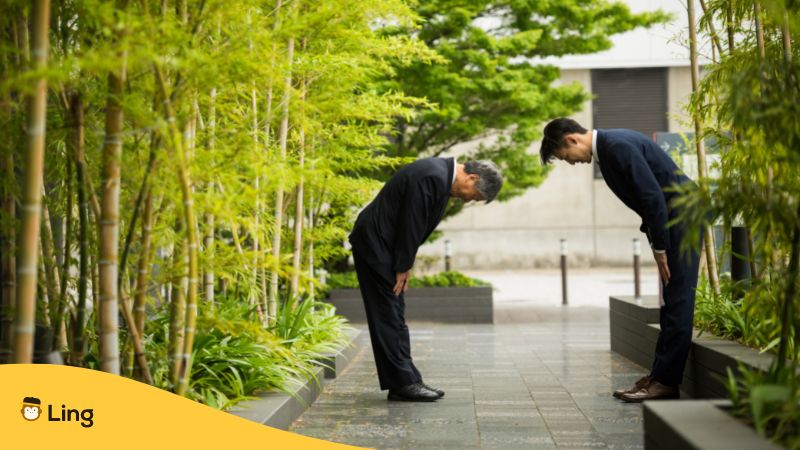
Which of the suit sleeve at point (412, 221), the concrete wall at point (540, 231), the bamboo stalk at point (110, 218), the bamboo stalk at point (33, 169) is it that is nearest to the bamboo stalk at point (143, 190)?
the bamboo stalk at point (110, 218)

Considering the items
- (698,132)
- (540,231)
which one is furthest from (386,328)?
(540,231)

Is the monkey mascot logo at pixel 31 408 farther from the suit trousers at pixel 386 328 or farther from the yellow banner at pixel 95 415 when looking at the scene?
the suit trousers at pixel 386 328

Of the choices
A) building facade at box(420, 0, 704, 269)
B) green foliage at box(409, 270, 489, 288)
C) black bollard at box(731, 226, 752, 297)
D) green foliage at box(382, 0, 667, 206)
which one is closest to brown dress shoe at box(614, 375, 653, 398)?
black bollard at box(731, 226, 752, 297)

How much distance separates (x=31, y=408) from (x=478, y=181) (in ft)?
9.26

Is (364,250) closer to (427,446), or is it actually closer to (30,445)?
(427,446)

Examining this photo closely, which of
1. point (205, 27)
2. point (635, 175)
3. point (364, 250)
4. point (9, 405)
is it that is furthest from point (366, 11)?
point (9, 405)

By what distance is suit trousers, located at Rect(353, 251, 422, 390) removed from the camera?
18.2 ft

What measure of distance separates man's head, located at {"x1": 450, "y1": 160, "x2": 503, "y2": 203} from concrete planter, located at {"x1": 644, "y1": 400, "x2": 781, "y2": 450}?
2.42m

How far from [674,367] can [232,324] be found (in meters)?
2.57

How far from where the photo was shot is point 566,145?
5.44m

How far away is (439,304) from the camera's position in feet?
37.8

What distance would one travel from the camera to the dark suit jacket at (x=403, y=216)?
543 cm

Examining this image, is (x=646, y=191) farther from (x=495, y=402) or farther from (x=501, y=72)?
(x=501, y=72)

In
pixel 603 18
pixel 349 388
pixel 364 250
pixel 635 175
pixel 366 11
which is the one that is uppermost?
pixel 603 18
